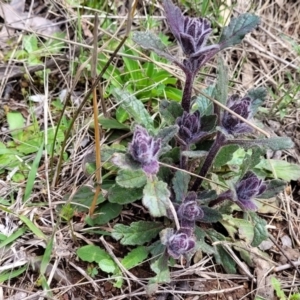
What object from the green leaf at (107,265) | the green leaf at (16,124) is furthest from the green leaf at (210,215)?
the green leaf at (16,124)

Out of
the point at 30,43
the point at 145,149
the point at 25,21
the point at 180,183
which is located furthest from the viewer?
the point at 25,21

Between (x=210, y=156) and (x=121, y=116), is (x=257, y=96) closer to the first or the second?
(x=210, y=156)

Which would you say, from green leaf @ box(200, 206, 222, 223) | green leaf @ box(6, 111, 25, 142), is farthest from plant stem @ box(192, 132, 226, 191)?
green leaf @ box(6, 111, 25, 142)

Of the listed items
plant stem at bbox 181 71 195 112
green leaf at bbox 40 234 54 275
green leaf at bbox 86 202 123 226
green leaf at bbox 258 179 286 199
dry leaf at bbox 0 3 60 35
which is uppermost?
plant stem at bbox 181 71 195 112

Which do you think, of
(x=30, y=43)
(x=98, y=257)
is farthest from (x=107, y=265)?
(x=30, y=43)

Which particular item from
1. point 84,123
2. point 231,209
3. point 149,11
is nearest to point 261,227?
point 231,209

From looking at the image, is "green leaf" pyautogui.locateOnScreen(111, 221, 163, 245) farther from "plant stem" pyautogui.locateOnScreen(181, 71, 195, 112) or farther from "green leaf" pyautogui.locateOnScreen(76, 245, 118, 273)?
"plant stem" pyautogui.locateOnScreen(181, 71, 195, 112)
